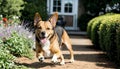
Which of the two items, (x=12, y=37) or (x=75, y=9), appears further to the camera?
(x=75, y=9)

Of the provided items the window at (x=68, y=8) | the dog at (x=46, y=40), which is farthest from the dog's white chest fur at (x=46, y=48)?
the window at (x=68, y=8)

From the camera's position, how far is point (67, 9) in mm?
32719

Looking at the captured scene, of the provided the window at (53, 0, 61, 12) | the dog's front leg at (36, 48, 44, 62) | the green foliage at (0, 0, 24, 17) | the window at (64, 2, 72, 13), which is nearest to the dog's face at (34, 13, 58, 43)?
the dog's front leg at (36, 48, 44, 62)

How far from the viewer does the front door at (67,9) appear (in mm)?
32344

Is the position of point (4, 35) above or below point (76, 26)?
above

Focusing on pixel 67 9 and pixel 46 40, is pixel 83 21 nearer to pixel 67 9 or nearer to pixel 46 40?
pixel 67 9

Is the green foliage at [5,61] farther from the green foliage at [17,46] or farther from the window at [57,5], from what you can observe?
the window at [57,5]

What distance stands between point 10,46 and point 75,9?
21.6 metres

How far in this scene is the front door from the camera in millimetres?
32344

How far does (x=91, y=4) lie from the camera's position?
30.9 m

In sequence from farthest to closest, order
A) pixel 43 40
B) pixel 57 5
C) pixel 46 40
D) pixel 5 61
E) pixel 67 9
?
1. pixel 57 5
2. pixel 67 9
3. pixel 46 40
4. pixel 43 40
5. pixel 5 61

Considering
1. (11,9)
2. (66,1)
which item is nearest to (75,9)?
(66,1)

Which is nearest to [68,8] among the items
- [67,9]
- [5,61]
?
[67,9]

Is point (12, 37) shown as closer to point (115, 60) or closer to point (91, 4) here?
point (115, 60)
